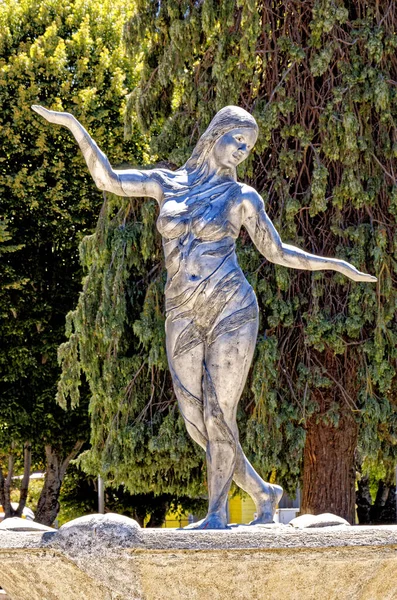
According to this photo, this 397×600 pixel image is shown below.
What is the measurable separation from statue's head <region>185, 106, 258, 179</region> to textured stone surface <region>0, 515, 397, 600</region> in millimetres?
2062

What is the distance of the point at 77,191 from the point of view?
20953 millimetres

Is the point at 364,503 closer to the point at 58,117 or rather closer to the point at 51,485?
the point at 51,485

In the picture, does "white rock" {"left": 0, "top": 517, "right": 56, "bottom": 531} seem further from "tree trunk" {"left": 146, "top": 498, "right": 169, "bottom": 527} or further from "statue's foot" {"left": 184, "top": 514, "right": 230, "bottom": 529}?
"tree trunk" {"left": 146, "top": 498, "right": 169, "bottom": 527}

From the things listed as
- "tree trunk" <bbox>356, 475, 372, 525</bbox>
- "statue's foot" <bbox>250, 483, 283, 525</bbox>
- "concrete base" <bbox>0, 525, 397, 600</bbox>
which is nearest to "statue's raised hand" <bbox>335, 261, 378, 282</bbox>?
"statue's foot" <bbox>250, 483, 283, 525</bbox>

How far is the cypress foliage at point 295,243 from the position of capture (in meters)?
15.0

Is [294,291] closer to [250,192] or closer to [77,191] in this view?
[77,191]

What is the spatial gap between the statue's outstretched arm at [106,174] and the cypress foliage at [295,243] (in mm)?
8848

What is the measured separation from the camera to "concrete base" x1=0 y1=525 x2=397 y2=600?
180 inches

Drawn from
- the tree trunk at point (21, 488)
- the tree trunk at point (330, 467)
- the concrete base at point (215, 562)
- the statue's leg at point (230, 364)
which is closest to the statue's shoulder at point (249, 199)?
the statue's leg at point (230, 364)

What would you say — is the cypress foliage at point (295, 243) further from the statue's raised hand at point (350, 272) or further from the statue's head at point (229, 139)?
the statue's head at point (229, 139)

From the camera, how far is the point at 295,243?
49.9 feet

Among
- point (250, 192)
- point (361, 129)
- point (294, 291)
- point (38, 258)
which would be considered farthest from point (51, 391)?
point (250, 192)

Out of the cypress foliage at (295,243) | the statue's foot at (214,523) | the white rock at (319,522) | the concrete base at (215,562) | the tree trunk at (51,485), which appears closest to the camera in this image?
the concrete base at (215,562)

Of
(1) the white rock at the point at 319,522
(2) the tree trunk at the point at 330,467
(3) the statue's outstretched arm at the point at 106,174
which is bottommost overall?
(2) the tree trunk at the point at 330,467
